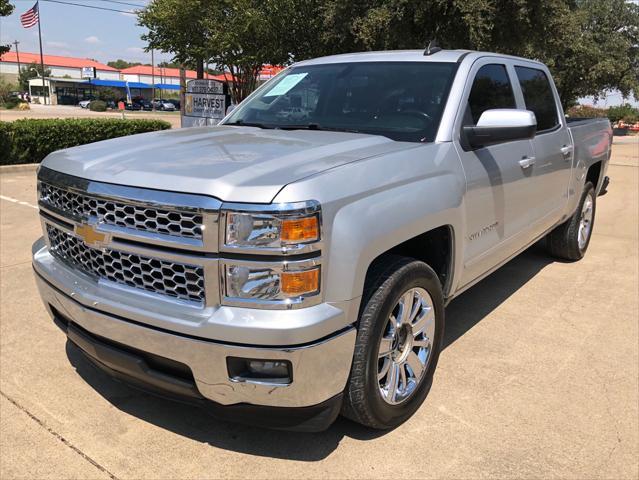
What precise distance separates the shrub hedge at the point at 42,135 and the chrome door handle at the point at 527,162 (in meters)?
11.1

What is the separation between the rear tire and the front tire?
3302 mm

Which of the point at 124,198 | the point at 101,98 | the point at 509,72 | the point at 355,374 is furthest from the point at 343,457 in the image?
the point at 101,98

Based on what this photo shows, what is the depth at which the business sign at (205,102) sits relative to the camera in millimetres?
11075

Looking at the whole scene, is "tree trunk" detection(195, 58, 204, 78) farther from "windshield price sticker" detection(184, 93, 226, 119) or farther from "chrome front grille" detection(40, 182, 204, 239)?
"chrome front grille" detection(40, 182, 204, 239)

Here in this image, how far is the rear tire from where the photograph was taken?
582 cm

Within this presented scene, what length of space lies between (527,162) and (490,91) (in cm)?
59

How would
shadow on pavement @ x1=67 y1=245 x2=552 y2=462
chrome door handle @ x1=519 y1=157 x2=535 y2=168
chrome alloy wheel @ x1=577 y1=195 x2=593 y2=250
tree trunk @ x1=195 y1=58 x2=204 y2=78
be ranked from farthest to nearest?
tree trunk @ x1=195 y1=58 x2=204 y2=78 → chrome alloy wheel @ x1=577 y1=195 x2=593 y2=250 → chrome door handle @ x1=519 y1=157 x2=535 y2=168 → shadow on pavement @ x1=67 y1=245 x2=552 y2=462

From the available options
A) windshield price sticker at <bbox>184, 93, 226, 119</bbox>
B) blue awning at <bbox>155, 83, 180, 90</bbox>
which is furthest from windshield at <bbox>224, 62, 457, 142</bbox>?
blue awning at <bbox>155, 83, 180, 90</bbox>

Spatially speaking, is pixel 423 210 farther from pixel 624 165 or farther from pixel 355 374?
pixel 624 165

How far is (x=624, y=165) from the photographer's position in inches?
640

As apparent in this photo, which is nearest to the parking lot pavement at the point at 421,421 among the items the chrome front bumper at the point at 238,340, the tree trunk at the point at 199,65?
the chrome front bumper at the point at 238,340

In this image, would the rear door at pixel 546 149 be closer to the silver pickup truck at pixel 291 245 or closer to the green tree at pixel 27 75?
the silver pickup truck at pixel 291 245

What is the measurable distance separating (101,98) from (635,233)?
76465mm

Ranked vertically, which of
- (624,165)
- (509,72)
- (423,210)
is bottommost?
(624,165)
